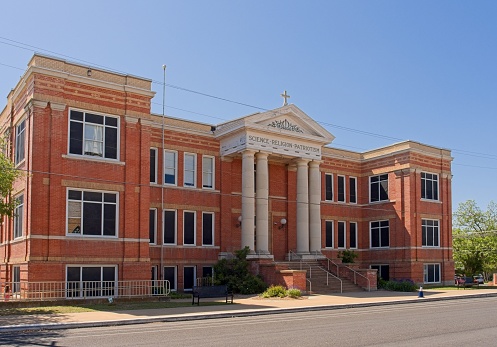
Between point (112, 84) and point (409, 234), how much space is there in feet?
81.4

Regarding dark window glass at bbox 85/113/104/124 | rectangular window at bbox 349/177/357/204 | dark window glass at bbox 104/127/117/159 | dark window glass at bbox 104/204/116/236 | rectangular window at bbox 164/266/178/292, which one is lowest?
rectangular window at bbox 164/266/178/292

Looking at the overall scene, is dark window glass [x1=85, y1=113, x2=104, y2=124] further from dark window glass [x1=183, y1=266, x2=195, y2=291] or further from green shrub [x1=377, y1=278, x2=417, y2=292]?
green shrub [x1=377, y1=278, x2=417, y2=292]

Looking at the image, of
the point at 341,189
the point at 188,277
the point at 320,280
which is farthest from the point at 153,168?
the point at 341,189

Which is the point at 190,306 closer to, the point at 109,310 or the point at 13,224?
the point at 109,310

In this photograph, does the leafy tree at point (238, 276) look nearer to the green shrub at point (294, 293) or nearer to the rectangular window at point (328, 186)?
the green shrub at point (294, 293)

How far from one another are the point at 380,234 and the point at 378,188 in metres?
3.60

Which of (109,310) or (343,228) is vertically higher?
(343,228)

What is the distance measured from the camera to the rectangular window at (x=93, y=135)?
27.9m

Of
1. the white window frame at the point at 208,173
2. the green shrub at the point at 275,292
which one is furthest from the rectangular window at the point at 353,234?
the green shrub at the point at 275,292

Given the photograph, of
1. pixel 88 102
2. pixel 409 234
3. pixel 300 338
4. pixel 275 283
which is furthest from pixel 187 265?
pixel 300 338

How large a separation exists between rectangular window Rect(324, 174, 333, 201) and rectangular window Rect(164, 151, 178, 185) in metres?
13.4

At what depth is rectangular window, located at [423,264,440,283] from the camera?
143 feet

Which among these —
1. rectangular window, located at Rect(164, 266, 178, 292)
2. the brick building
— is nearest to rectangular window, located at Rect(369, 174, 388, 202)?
the brick building

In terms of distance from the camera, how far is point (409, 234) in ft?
140
